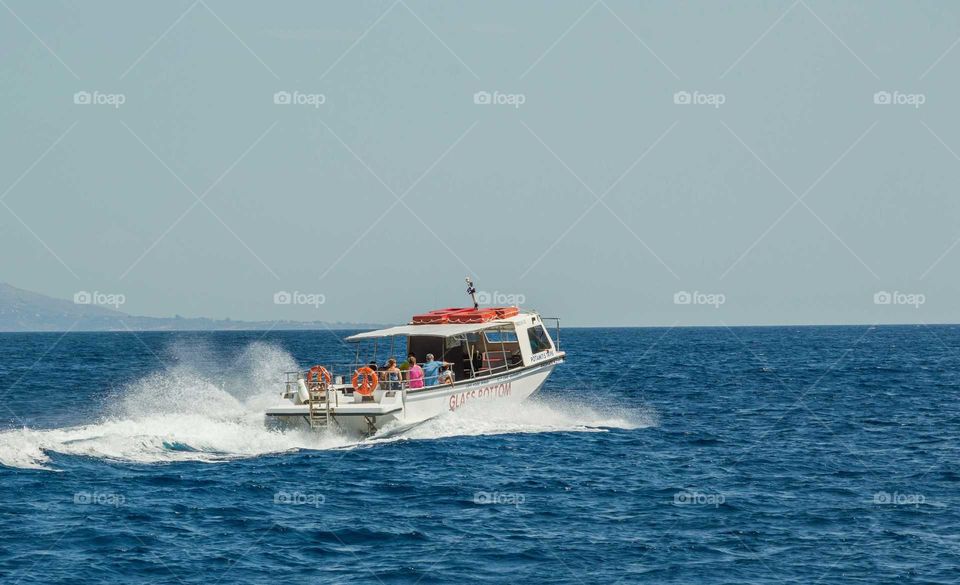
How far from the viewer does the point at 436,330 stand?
3309 centimetres

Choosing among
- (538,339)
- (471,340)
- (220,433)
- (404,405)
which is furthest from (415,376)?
(538,339)

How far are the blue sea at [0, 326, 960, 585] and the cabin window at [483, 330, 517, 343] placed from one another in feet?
8.81

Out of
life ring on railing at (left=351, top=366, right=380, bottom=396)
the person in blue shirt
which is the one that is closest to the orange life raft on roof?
the person in blue shirt

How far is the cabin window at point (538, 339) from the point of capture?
37125mm

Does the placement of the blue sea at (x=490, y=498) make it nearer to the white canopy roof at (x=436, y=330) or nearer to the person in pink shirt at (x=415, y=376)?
the person in pink shirt at (x=415, y=376)

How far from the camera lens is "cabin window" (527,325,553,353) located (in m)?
37.1

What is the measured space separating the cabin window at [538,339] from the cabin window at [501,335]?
2.01 feet

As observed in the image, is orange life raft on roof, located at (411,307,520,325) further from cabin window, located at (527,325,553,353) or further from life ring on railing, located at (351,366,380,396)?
life ring on railing, located at (351,366,380,396)

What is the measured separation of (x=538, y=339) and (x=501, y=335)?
174cm

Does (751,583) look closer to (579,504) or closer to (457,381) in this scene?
(579,504)

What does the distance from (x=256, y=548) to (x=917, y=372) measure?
55.2 meters

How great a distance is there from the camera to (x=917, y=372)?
64812mm

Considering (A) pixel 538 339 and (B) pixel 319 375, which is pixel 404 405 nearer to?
(B) pixel 319 375

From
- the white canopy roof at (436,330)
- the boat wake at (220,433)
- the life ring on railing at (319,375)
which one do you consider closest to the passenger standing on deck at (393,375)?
the boat wake at (220,433)
